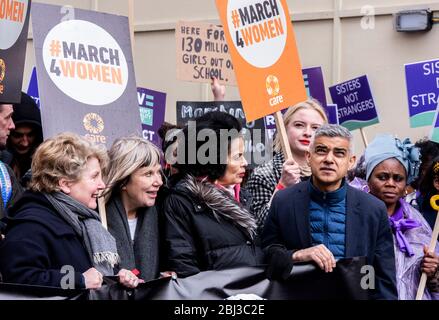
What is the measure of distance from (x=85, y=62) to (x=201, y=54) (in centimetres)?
279

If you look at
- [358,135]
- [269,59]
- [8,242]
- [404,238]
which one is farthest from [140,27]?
[8,242]

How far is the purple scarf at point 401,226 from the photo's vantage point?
5.98 metres

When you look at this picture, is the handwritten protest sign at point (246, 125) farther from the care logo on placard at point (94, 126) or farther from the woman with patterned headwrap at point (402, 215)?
the care logo on placard at point (94, 126)

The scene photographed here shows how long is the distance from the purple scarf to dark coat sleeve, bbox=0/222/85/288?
6.38ft

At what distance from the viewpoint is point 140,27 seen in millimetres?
13523

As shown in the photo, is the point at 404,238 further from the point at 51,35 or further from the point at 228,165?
the point at 51,35

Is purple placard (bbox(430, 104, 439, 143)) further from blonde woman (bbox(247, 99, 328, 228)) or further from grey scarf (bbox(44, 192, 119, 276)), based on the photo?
grey scarf (bbox(44, 192, 119, 276))

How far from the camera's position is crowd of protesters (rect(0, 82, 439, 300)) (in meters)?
5.03

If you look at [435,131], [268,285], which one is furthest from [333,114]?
[268,285]

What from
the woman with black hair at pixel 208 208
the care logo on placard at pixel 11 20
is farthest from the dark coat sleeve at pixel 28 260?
the care logo on placard at pixel 11 20

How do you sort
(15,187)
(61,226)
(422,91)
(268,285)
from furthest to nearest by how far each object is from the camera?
(422,91) < (15,187) < (268,285) < (61,226)

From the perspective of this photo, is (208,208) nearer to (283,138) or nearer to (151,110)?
(283,138)

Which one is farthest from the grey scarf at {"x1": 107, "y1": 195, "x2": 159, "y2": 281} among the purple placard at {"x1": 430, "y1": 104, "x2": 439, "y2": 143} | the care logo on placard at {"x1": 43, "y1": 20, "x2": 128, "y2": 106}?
the purple placard at {"x1": 430, "y1": 104, "x2": 439, "y2": 143}

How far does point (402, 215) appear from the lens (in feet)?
20.2
